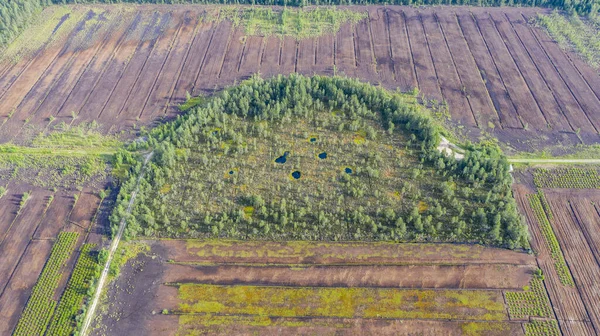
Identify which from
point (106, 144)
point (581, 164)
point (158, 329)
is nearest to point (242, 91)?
point (106, 144)

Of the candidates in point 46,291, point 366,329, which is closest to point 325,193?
point 366,329

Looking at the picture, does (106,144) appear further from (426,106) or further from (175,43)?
(426,106)

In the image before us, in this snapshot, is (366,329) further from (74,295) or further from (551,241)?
(74,295)

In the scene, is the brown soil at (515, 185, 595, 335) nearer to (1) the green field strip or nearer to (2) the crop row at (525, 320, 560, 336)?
(2) the crop row at (525, 320, 560, 336)

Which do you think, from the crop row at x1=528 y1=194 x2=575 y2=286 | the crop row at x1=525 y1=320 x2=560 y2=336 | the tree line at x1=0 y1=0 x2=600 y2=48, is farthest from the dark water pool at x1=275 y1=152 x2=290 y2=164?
the tree line at x1=0 y1=0 x2=600 y2=48

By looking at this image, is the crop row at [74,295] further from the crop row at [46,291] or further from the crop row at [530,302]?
the crop row at [530,302]

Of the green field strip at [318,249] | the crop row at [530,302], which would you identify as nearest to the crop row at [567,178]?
the green field strip at [318,249]
